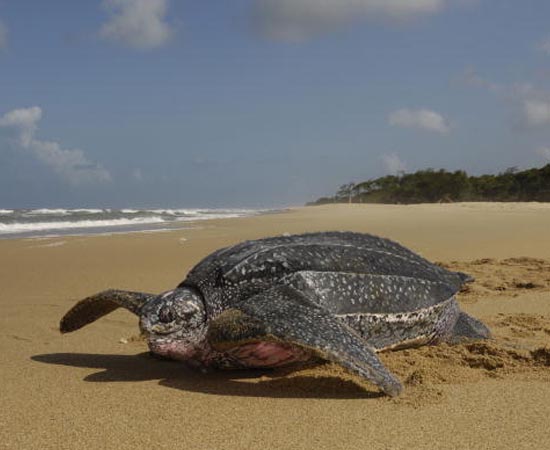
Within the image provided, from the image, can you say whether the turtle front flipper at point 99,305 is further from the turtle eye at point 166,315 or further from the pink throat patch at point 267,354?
the pink throat patch at point 267,354

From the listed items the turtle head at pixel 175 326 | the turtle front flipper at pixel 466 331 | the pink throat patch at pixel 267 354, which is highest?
the turtle head at pixel 175 326

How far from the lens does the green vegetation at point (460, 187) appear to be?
111ft

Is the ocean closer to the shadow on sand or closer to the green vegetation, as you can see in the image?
the shadow on sand

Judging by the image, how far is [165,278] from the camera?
607cm

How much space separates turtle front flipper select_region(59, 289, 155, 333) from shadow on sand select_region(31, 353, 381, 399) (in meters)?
0.35

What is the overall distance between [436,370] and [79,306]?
7.43ft

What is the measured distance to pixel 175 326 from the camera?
2699 mm

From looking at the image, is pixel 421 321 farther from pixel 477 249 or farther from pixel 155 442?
pixel 477 249

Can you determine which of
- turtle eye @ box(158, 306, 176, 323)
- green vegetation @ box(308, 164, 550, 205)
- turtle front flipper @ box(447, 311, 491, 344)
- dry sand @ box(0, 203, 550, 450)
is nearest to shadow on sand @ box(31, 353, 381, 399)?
dry sand @ box(0, 203, 550, 450)

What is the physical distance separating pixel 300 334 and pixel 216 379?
1.96 ft

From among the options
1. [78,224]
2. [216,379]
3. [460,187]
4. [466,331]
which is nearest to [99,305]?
[216,379]

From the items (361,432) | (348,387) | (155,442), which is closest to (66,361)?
(155,442)

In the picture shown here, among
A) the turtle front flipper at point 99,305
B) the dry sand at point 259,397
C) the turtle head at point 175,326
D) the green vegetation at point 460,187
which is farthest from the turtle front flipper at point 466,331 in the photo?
the green vegetation at point 460,187

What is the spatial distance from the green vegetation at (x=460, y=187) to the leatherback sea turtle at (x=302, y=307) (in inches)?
1286
